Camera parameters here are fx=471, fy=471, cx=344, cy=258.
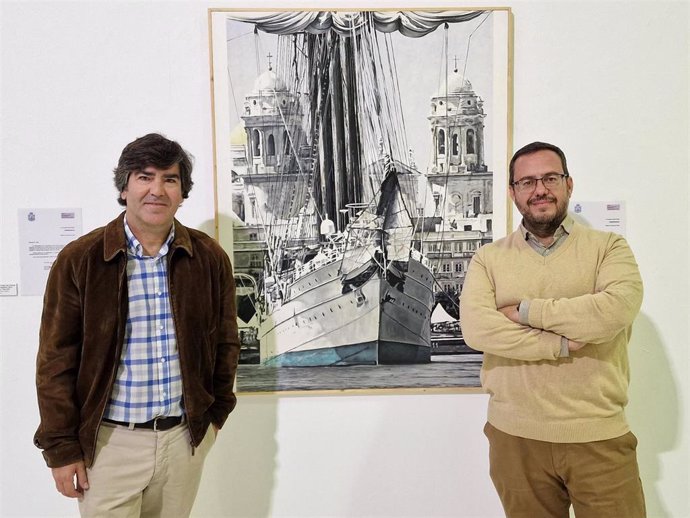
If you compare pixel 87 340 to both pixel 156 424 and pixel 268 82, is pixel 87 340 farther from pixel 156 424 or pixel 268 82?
pixel 268 82

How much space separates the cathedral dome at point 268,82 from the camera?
6.25 feet

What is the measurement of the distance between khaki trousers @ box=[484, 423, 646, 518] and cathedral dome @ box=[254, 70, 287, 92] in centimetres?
153

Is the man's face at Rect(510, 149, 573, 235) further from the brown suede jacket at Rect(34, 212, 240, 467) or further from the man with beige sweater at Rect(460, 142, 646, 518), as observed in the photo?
the brown suede jacket at Rect(34, 212, 240, 467)

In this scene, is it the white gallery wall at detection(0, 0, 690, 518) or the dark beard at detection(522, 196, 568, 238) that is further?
the white gallery wall at detection(0, 0, 690, 518)

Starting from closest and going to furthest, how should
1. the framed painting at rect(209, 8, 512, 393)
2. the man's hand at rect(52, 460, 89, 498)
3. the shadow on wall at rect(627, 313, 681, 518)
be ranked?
1. the man's hand at rect(52, 460, 89, 498)
2. the framed painting at rect(209, 8, 512, 393)
3. the shadow on wall at rect(627, 313, 681, 518)

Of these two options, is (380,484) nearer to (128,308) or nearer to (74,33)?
(128,308)

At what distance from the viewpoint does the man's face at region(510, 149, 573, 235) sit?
1.47 metres

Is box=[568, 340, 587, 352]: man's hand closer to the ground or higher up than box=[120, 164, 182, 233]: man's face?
closer to the ground

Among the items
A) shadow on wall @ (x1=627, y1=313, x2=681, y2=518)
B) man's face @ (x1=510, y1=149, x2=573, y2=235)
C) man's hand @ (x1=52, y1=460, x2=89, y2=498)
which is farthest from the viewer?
shadow on wall @ (x1=627, y1=313, x2=681, y2=518)

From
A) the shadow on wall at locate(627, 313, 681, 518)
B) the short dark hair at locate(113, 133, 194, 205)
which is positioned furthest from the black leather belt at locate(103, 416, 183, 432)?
the shadow on wall at locate(627, 313, 681, 518)

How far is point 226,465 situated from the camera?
6.54 feet

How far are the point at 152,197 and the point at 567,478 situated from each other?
1537mm

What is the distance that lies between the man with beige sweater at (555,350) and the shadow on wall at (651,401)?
2.06 ft

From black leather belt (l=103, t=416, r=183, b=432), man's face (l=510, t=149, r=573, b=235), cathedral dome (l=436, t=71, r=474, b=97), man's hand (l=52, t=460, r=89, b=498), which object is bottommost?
man's hand (l=52, t=460, r=89, b=498)
